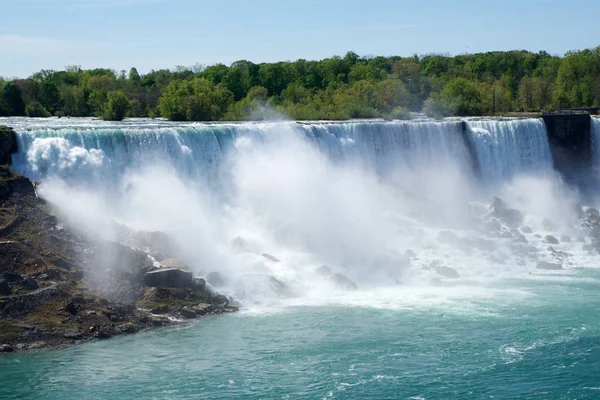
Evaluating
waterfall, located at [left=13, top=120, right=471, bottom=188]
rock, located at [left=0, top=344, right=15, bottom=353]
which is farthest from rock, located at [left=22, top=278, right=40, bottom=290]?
waterfall, located at [left=13, top=120, right=471, bottom=188]

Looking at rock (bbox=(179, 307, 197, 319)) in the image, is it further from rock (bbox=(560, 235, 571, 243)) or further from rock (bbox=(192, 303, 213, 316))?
rock (bbox=(560, 235, 571, 243))

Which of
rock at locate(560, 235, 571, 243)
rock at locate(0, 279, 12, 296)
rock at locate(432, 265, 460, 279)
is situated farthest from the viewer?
rock at locate(560, 235, 571, 243)

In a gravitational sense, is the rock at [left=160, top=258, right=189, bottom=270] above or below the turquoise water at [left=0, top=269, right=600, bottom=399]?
above

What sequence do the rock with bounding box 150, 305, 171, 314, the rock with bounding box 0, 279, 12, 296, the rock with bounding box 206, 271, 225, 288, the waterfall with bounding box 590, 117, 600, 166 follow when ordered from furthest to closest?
the waterfall with bounding box 590, 117, 600, 166 < the rock with bounding box 206, 271, 225, 288 < the rock with bounding box 150, 305, 171, 314 < the rock with bounding box 0, 279, 12, 296

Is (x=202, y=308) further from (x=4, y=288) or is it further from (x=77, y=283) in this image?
(x=4, y=288)

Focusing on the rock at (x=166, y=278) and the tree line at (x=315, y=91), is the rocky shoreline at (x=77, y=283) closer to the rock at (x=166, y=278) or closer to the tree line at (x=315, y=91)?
the rock at (x=166, y=278)

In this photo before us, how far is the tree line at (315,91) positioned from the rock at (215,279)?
82.9 ft

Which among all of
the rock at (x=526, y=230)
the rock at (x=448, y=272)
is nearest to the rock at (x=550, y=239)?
the rock at (x=526, y=230)

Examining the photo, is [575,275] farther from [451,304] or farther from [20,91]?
[20,91]

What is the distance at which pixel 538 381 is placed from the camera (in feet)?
62.5

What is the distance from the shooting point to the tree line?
53344mm

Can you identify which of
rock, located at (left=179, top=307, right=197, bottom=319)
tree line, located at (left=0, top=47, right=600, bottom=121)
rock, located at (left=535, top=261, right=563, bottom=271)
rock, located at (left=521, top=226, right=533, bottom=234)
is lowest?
rock, located at (left=535, top=261, right=563, bottom=271)

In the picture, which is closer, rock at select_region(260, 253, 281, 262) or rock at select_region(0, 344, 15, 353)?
rock at select_region(0, 344, 15, 353)

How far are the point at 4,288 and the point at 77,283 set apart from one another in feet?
6.98
